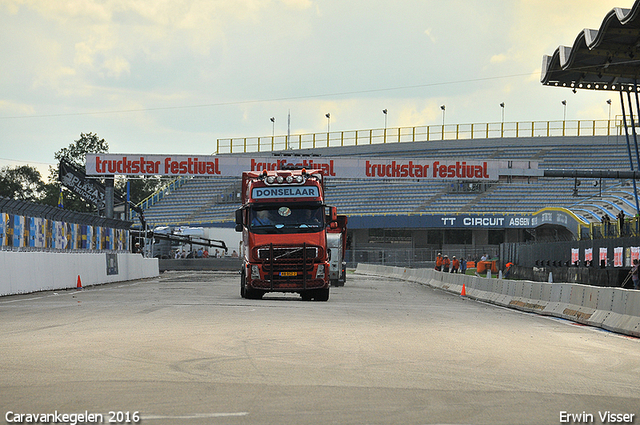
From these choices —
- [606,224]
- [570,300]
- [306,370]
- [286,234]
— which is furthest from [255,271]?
[606,224]

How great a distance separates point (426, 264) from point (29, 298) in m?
47.5

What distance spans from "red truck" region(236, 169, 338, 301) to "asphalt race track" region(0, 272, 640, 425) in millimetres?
5402

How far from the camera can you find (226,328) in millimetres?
14305

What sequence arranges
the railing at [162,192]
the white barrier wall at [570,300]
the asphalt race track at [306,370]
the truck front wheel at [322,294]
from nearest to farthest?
the asphalt race track at [306,370] < the white barrier wall at [570,300] < the truck front wheel at [322,294] < the railing at [162,192]

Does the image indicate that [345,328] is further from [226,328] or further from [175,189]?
[175,189]

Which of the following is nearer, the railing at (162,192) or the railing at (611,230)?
the railing at (611,230)

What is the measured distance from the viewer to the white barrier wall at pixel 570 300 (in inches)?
656

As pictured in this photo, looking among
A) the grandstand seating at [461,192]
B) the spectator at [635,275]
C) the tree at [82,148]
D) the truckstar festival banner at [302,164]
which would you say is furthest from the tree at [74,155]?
the spectator at [635,275]

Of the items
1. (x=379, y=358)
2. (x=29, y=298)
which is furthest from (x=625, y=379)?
(x=29, y=298)

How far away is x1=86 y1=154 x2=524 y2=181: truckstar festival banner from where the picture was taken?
47.6 meters

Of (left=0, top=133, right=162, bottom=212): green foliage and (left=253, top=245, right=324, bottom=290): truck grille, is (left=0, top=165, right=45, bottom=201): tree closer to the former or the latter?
(left=0, top=133, right=162, bottom=212): green foliage

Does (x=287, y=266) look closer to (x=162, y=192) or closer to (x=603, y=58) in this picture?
(x=603, y=58)

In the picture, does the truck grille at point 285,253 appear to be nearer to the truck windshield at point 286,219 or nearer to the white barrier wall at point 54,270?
the truck windshield at point 286,219

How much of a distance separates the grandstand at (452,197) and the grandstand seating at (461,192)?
0.26 feet
